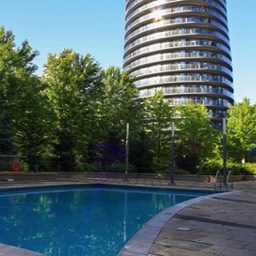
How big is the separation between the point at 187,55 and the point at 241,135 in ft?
120

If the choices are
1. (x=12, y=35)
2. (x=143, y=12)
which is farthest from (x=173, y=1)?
(x=12, y=35)

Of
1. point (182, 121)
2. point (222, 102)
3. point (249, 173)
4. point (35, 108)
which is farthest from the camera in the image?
point (222, 102)

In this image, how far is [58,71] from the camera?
1254 inches

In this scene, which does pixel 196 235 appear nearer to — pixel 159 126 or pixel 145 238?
pixel 145 238

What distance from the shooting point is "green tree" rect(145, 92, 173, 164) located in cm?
3725

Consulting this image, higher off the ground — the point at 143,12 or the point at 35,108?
the point at 143,12

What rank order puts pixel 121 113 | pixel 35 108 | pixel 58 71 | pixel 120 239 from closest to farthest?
pixel 120 239, pixel 35 108, pixel 58 71, pixel 121 113

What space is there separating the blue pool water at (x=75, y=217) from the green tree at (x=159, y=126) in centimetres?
1673

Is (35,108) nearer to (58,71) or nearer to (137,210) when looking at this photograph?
(58,71)

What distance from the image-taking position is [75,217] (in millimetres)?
11633

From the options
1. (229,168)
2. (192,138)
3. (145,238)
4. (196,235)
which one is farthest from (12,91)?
(192,138)

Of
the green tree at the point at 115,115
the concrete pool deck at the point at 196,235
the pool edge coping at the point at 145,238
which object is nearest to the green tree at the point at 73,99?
the green tree at the point at 115,115

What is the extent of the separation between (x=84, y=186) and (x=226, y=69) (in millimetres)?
64200

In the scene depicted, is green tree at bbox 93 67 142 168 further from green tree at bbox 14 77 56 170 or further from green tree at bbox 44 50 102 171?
green tree at bbox 14 77 56 170
